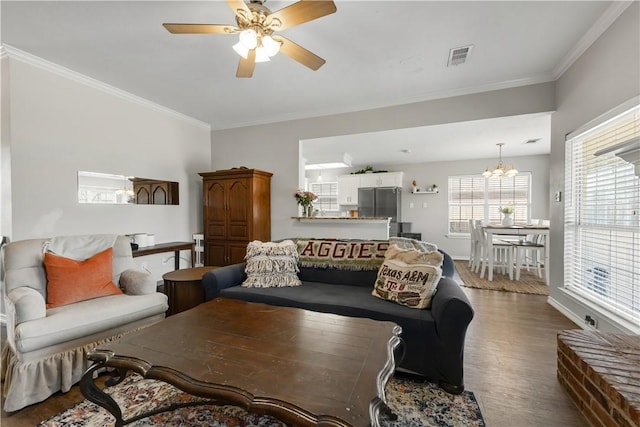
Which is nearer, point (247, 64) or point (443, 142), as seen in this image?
point (247, 64)

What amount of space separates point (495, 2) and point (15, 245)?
4.14 metres

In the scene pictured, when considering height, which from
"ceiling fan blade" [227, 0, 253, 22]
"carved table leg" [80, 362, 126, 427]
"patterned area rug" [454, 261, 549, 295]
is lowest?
"patterned area rug" [454, 261, 549, 295]

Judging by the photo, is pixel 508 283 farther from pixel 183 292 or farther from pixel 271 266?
pixel 183 292

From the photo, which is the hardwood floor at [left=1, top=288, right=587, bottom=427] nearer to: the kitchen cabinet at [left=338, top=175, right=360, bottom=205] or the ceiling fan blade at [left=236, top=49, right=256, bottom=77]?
the ceiling fan blade at [left=236, top=49, right=256, bottom=77]

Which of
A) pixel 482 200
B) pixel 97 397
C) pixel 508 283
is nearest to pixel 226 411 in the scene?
pixel 97 397

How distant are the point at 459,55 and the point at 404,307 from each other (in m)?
2.56

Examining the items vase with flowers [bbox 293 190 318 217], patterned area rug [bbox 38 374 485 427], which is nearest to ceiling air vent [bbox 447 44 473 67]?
vase with flowers [bbox 293 190 318 217]

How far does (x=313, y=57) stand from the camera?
221cm

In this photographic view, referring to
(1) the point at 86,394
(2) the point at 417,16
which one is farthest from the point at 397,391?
(2) the point at 417,16

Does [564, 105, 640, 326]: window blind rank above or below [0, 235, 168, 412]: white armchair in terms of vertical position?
above

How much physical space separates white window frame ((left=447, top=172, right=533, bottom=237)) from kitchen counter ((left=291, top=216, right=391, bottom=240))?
3.72 meters

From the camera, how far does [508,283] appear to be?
445cm

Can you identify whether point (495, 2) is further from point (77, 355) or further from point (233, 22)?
point (77, 355)

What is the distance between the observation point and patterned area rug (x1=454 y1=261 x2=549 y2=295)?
160 inches
